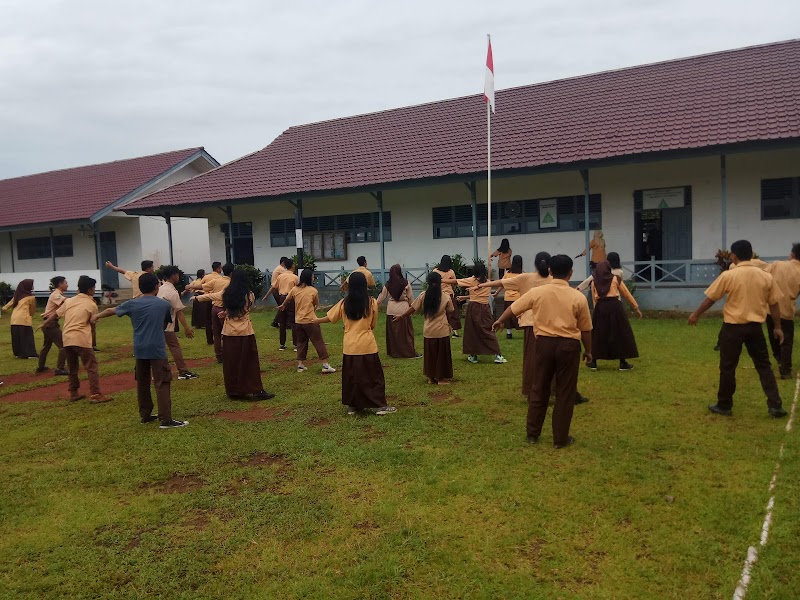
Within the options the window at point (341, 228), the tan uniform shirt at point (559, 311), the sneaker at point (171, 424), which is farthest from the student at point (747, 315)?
the window at point (341, 228)

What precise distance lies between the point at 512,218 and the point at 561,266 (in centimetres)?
1163

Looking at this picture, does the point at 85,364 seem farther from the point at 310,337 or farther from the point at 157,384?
the point at 310,337

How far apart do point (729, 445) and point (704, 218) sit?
35.2ft

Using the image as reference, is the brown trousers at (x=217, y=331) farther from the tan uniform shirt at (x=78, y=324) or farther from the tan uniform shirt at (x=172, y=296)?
the tan uniform shirt at (x=78, y=324)

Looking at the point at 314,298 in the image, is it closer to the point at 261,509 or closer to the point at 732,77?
the point at 261,509

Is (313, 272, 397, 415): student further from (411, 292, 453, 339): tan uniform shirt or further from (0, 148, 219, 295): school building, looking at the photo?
(0, 148, 219, 295): school building

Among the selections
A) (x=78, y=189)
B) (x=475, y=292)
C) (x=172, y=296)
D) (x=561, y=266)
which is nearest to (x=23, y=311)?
(x=172, y=296)

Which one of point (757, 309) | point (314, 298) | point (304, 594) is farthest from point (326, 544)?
point (314, 298)

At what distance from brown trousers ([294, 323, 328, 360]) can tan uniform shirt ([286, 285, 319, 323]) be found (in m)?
0.10

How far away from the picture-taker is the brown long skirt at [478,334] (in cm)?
940

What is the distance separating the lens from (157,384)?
21.6ft

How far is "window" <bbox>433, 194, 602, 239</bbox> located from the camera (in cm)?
1590

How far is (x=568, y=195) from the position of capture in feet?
52.6

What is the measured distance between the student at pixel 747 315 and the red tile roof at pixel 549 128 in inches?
317
